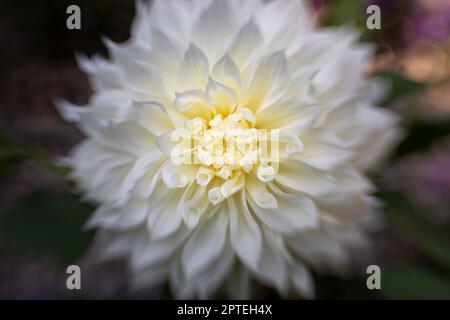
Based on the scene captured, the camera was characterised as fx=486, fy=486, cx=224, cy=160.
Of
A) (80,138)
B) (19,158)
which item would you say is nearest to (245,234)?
(19,158)

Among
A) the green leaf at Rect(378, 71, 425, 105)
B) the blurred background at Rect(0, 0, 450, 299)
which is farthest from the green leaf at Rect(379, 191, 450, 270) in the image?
the green leaf at Rect(378, 71, 425, 105)

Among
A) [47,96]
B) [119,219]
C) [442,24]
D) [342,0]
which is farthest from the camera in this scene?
[47,96]

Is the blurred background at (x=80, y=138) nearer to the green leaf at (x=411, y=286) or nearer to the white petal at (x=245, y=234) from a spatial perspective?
the green leaf at (x=411, y=286)

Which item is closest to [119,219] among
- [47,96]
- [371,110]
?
[371,110]

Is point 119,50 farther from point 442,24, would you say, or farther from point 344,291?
point 442,24

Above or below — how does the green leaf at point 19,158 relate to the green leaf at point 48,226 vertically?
above

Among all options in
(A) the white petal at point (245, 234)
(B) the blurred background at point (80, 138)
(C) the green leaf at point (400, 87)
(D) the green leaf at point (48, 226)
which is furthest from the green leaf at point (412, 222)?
(D) the green leaf at point (48, 226)

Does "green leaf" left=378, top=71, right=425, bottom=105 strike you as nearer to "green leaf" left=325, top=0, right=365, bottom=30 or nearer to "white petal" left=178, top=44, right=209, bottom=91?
"green leaf" left=325, top=0, right=365, bottom=30

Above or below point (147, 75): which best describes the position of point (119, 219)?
below
